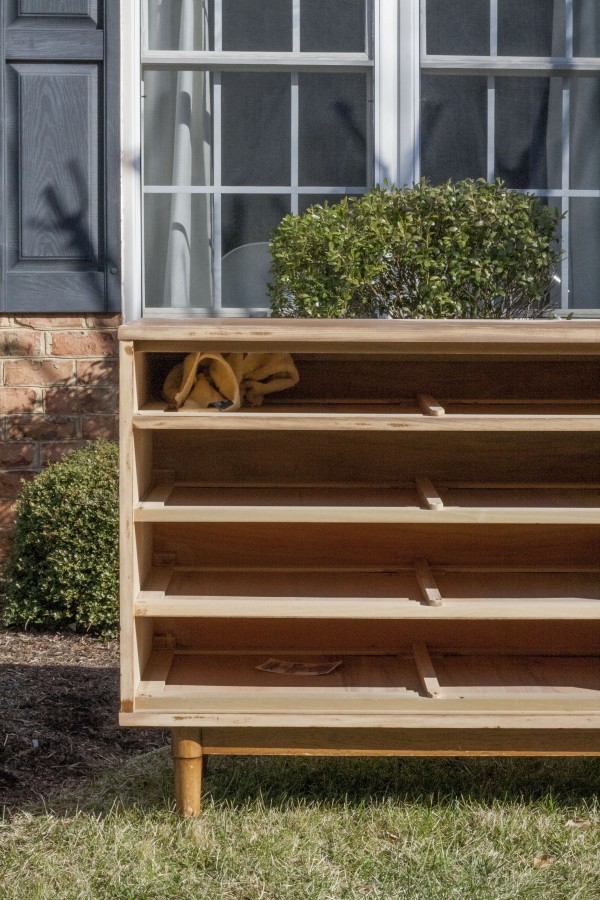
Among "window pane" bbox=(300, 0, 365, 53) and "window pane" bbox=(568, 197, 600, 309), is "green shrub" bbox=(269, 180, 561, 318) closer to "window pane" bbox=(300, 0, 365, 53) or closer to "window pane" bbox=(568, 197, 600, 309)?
"window pane" bbox=(568, 197, 600, 309)

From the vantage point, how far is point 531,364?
9.30ft

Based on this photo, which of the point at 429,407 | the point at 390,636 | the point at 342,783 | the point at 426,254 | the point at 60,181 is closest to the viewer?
the point at 429,407

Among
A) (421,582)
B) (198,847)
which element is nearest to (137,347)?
(421,582)

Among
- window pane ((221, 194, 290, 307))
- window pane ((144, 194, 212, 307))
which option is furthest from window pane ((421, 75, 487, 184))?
window pane ((144, 194, 212, 307))

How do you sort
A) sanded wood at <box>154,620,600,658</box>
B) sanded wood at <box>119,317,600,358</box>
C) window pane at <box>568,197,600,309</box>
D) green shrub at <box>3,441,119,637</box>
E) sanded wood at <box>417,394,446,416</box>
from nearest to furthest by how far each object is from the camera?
sanded wood at <box>119,317,600,358</box>, sanded wood at <box>417,394,446,416</box>, sanded wood at <box>154,620,600,658</box>, green shrub at <box>3,441,119,637</box>, window pane at <box>568,197,600,309</box>

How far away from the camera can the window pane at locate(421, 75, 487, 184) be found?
409 cm

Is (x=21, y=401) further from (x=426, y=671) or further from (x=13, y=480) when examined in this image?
(x=426, y=671)

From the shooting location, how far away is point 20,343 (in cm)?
399

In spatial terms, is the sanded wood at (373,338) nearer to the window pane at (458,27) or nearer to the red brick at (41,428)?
the red brick at (41,428)

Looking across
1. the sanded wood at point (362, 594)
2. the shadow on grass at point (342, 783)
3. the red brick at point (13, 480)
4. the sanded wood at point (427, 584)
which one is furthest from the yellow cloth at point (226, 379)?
the red brick at point (13, 480)

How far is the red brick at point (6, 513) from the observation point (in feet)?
13.3

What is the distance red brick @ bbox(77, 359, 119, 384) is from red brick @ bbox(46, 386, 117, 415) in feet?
0.12

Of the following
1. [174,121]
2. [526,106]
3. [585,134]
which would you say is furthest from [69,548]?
[585,134]

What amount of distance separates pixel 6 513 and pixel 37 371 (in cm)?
62
